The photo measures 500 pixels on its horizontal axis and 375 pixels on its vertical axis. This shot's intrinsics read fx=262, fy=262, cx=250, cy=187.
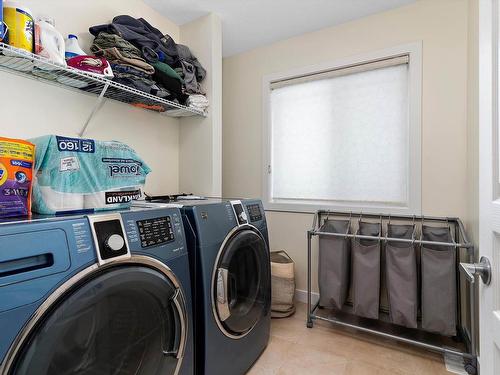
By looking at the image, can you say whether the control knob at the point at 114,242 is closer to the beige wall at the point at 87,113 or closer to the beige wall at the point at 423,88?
the beige wall at the point at 87,113

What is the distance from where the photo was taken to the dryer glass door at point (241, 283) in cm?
121

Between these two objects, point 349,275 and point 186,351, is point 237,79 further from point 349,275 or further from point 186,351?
point 186,351

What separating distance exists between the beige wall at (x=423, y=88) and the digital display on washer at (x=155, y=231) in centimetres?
156

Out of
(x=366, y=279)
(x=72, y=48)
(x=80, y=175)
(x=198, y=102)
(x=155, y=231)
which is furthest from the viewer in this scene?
(x=198, y=102)

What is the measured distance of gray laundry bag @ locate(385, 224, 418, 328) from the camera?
1.65 m

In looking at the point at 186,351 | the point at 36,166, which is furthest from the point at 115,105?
the point at 186,351

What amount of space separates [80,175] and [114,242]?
1.40 feet

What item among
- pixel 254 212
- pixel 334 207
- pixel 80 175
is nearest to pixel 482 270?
pixel 254 212

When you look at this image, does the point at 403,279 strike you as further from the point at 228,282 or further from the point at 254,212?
the point at 228,282

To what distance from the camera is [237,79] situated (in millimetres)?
2676

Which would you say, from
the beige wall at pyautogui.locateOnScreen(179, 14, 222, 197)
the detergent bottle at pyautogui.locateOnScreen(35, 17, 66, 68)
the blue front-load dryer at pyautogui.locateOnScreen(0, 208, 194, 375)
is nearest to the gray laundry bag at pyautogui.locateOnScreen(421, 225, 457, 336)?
the blue front-load dryer at pyautogui.locateOnScreen(0, 208, 194, 375)

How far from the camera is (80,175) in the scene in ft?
3.43

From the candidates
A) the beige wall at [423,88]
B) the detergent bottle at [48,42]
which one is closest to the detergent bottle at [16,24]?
the detergent bottle at [48,42]

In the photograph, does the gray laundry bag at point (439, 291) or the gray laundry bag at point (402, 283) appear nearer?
the gray laundry bag at point (439, 291)
